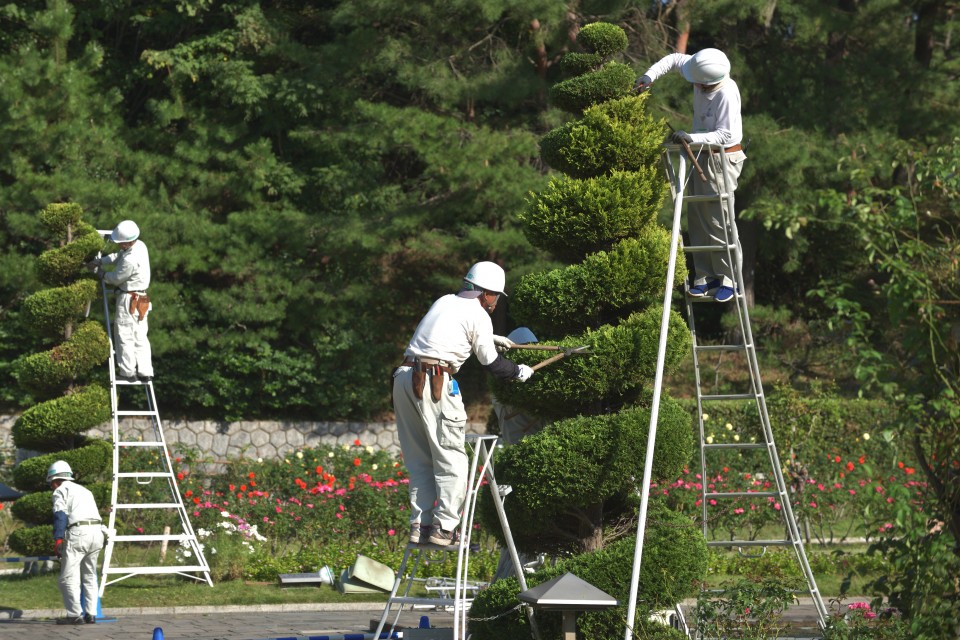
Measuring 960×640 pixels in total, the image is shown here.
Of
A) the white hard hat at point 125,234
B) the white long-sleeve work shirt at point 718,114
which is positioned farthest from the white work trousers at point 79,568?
the white long-sleeve work shirt at point 718,114

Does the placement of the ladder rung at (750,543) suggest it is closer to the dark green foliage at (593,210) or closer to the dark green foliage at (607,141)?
the dark green foliage at (593,210)

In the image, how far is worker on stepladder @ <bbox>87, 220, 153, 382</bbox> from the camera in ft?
46.9

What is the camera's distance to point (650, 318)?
9.12m

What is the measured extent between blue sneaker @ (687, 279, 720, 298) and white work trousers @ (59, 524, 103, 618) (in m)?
6.24

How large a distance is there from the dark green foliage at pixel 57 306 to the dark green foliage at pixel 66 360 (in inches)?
9.0

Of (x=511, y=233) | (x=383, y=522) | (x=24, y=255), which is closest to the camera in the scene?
(x=383, y=522)

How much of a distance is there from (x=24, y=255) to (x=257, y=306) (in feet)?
14.0

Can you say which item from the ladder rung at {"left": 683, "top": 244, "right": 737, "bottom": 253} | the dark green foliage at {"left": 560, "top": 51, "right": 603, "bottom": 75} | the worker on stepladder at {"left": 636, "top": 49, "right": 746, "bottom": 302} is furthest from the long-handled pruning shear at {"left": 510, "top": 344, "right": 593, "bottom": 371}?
the dark green foliage at {"left": 560, "top": 51, "right": 603, "bottom": 75}

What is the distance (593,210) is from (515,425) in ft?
6.90

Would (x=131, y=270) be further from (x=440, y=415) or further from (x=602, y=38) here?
(x=440, y=415)

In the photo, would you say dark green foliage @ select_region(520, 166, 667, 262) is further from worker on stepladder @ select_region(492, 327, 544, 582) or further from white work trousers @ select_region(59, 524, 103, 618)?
white work trousers @ select_region(59, 524, 103, 618)

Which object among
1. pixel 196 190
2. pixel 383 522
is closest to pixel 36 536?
pixel 383 522

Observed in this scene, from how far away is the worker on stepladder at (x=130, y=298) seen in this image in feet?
46.9

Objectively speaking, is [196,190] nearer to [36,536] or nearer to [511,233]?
[511,233]
